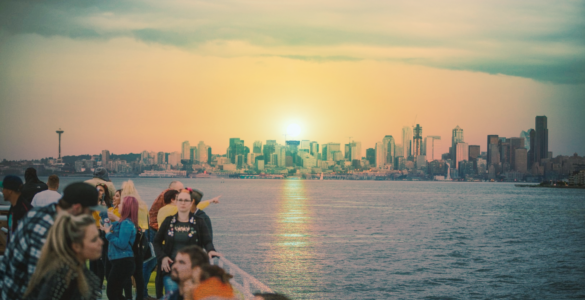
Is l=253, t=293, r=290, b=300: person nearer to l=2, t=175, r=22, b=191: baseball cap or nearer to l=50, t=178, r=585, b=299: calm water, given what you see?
l=2, t=175, r=22, b=191: baseball cap

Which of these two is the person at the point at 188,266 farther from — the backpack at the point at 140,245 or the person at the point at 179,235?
the backpack at the point at 140,245

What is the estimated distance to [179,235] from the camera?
6.25 metres

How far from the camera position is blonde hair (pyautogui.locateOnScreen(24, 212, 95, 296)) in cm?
310

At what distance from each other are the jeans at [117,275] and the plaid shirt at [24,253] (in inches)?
146

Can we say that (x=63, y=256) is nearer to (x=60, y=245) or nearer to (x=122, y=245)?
(x=60, y=245)

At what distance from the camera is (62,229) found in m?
3.10

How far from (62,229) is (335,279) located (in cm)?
2237

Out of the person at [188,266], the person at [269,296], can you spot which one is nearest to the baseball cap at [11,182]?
the person at [188,266]

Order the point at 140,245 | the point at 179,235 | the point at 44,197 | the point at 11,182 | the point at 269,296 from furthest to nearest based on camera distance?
the point at 44,197 < the point at 140,245 < the point at 11,182 < the point at 179,235 < the point at 269,296

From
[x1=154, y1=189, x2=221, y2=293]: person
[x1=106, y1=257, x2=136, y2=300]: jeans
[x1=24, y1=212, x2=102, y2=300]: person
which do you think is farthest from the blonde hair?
[x1=106, y1=257, x2=136, y2=300]: jeans

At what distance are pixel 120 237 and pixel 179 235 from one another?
3.35 feet

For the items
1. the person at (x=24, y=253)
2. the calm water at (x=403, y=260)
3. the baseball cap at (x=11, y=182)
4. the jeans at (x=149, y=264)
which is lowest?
the calm water at (x=403, y=260)

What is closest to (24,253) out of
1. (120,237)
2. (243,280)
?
(120,237)

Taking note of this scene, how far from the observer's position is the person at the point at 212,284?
3.59 m
